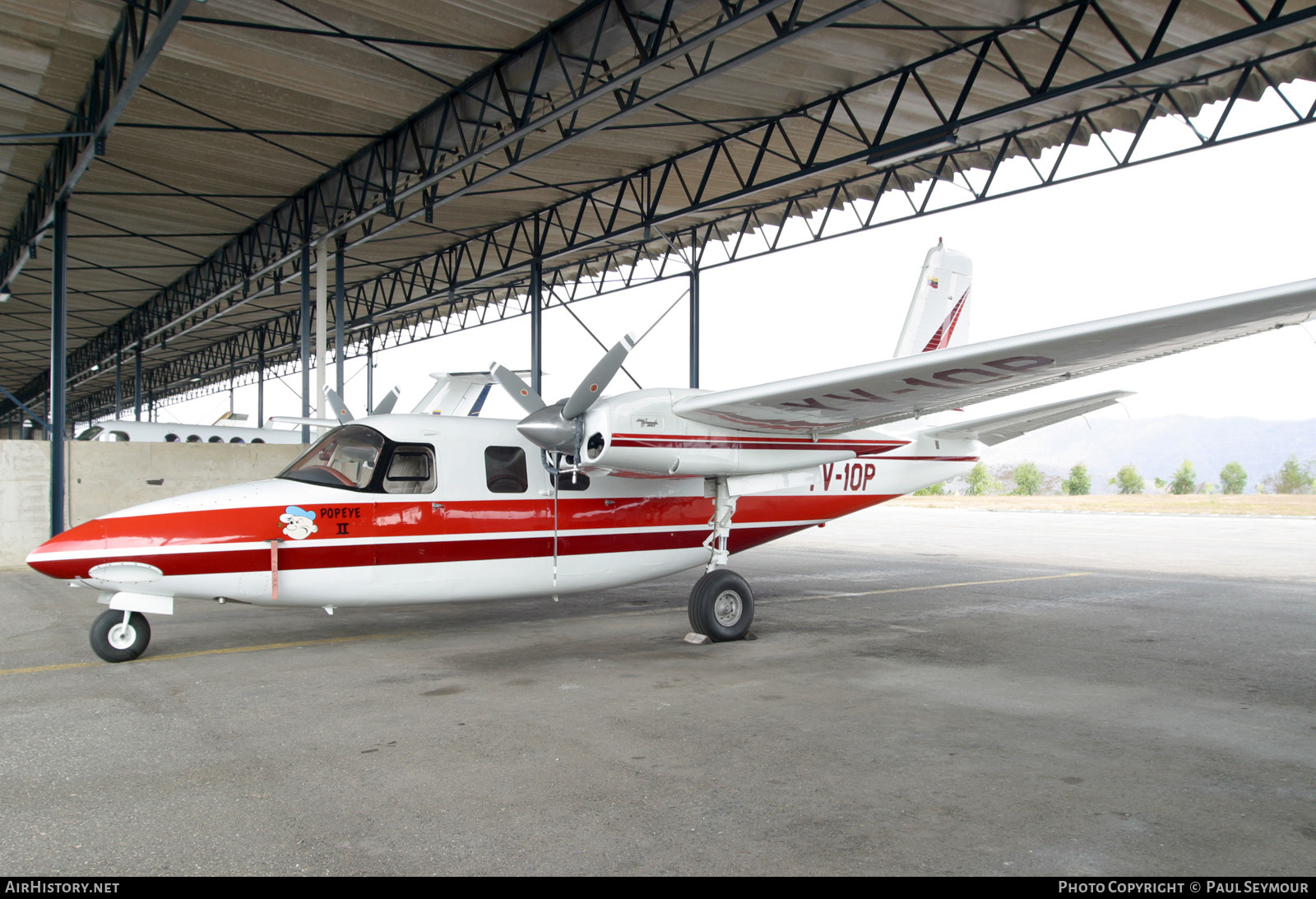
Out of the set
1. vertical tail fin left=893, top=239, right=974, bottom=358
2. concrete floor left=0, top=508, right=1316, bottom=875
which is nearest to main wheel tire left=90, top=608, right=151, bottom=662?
concrete floor left=0, top=508, right=1316, bottom=875

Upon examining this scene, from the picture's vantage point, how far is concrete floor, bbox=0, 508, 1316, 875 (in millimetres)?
3795

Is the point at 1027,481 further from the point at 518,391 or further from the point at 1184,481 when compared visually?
the point at 518,391

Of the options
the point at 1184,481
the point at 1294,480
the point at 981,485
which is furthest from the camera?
the point at 981,485

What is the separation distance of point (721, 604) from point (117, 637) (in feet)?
18.7

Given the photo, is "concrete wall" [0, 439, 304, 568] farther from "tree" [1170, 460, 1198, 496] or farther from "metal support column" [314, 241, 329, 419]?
"tree" [1170, 460, 1198, 496]

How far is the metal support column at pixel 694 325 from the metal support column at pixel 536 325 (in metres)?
3.80

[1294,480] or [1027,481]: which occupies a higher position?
[1294,480]

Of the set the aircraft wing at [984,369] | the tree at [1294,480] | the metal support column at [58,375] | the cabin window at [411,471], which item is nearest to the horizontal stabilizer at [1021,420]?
the aircraft wing at [984,369]

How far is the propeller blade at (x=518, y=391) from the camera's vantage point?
28.6ft

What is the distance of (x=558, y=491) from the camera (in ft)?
29.4

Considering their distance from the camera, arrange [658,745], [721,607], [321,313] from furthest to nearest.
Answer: [321,313] → [721,607] → [658,745]

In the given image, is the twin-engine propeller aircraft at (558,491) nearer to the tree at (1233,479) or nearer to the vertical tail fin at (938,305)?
the vertical tail fin at (938,305)

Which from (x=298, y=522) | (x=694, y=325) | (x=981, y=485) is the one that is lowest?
(x=981, y=485)

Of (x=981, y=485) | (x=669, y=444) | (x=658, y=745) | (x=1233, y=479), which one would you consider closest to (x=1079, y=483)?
(x=981, y=485)
